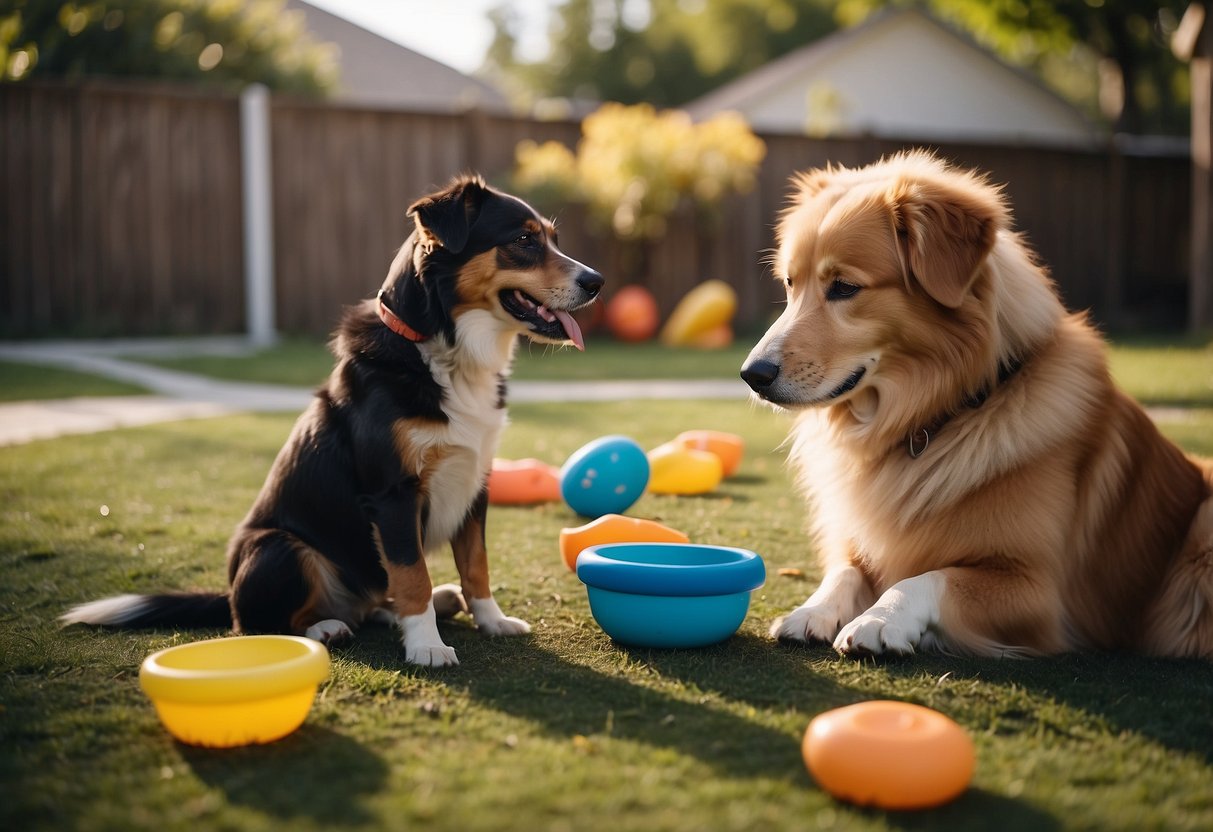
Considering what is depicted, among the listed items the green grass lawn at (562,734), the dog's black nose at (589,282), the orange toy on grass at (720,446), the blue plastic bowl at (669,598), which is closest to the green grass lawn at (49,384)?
the green grass lawn at (562,734)

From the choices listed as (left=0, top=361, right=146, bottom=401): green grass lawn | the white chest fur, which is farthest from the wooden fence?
the white chest fur

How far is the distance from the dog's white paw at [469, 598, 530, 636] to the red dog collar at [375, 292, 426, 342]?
912 millimetres

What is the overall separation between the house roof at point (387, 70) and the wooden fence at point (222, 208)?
1738 centimetres

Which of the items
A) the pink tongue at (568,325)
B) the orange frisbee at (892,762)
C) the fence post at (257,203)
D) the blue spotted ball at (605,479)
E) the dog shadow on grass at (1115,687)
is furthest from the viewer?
the fence post at (257,203)

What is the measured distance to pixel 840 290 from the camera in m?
3.28

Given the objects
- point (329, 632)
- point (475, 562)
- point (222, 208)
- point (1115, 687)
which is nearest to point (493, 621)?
point (475, 562)

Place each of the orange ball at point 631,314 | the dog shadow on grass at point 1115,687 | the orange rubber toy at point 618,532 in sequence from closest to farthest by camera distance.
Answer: the dog shadow on grass at point 1115,687 → the orange rubber toy at point 618,532 → the orange ball at point 631,314

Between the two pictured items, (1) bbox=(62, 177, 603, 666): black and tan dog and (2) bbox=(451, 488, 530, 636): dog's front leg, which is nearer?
(1) bbox=(62, 177, 603, 666): black and tan dog

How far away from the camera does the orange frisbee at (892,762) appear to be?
201 cm

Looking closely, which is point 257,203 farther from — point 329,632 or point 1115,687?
point 1115,687

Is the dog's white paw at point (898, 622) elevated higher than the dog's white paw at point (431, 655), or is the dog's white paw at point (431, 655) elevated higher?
the dog's white paw at point (898, 622)

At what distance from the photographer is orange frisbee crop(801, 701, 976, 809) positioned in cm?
201

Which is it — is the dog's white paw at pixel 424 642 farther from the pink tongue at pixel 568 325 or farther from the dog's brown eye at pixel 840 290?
the dog's brown eye at pixel 840 290

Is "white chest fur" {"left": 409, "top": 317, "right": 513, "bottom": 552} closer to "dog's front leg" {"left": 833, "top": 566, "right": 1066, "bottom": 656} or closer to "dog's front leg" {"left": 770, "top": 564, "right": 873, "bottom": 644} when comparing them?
"dog's front leg" {"left": 770, "top": 564, "right": 873, "bottom": 644}
